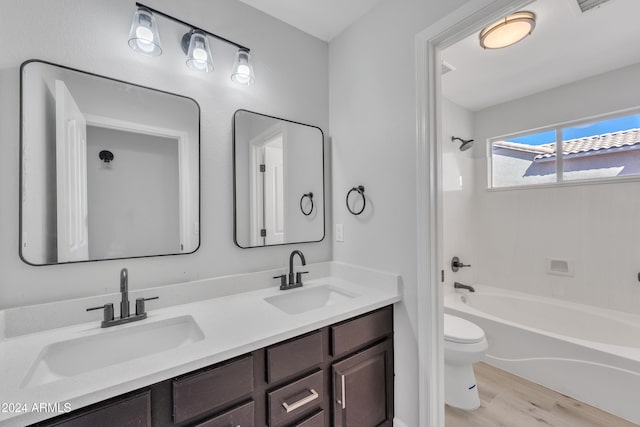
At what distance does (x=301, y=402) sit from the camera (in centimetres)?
103

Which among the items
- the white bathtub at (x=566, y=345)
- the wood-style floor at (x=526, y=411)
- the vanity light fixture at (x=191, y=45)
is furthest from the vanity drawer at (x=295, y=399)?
the white bathtub at (x=566, y=345)

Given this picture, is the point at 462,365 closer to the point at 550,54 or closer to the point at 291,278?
the point at 291,278

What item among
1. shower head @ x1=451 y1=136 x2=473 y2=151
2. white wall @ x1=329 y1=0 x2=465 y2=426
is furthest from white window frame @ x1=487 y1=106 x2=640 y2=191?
white wall @ x1=329 y1=0 x2=465 y2=426

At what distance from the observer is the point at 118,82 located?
1.17 metres

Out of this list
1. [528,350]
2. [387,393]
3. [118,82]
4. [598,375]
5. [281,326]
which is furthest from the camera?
Answer: [528,350]

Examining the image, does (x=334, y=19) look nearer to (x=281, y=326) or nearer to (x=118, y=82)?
(x=118, y=82)

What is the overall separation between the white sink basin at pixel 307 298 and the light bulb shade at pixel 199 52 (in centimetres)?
126

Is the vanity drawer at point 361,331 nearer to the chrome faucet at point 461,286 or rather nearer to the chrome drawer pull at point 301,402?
the chrome drawer pull at point 301,402

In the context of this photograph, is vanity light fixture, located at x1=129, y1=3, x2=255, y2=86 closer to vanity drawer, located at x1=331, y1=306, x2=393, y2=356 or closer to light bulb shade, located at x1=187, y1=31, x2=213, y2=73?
light bulb shade, located at x1=187, y1=31, x2=213, y2=73

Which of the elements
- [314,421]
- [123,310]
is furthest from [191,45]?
[314,421]

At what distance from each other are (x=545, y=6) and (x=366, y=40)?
102cm

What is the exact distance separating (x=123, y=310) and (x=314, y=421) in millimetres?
917

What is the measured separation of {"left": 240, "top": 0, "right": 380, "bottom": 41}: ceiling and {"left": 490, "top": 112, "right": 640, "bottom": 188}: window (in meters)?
2.28

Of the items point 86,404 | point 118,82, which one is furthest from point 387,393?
point 118,82
